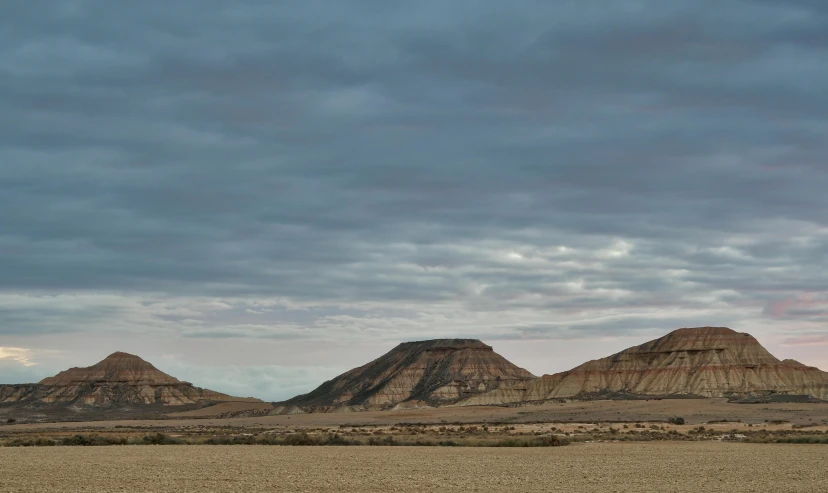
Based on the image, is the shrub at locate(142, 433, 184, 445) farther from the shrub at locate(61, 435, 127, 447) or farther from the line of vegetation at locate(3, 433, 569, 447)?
the shrub at locate(61, 435, 127, 447)

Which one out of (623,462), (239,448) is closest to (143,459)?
(239,448)

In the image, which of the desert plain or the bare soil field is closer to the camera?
the bare soil field

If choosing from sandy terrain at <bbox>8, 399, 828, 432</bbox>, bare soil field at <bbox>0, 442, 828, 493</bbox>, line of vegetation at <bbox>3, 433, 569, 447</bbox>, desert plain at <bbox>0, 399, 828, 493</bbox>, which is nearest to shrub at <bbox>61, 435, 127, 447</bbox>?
line of vegetation at <bbox>3, 433, 569, 447</bbox>

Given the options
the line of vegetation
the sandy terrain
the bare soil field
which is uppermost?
the sandy terrain

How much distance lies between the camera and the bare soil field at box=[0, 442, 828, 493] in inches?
1491

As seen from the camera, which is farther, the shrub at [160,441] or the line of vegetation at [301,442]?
the shrub at [160,441]

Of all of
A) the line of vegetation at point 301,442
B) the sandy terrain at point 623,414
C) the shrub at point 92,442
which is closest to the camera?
the line of vegetation at point 301,442

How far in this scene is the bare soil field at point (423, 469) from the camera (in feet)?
124

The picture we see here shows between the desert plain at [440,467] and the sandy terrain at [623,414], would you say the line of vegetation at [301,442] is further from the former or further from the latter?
the sandy terrain at [623,414]

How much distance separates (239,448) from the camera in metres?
66.5

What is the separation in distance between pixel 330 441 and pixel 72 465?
26.5 m

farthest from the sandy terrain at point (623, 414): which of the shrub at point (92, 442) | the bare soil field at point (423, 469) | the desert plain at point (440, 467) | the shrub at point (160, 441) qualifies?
the bare soil field at point (423, 469)

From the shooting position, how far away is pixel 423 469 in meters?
46.7

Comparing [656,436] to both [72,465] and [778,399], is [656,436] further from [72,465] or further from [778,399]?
Result: [778,399]
